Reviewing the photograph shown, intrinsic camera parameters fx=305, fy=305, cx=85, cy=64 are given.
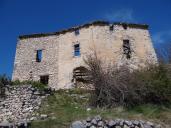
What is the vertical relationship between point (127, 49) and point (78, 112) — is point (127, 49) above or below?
above

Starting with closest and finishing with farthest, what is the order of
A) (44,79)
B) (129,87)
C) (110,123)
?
(110,123) → (129,87) → (44,79)

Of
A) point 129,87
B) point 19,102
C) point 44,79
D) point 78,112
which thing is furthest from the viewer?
point 44,79

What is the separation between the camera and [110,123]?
12.5 m

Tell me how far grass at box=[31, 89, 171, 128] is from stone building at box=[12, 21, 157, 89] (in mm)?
9143

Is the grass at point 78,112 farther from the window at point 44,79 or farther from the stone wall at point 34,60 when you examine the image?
the window at point 44,79

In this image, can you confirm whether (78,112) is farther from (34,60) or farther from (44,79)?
(34,60)

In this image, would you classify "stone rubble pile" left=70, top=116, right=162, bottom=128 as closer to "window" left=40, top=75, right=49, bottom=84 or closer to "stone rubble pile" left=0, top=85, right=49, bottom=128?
"stone rubble pile" left=0, top=85, right=49, bottom=128

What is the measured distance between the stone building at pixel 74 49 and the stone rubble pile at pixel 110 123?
12.7 meters

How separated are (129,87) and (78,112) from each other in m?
2.92

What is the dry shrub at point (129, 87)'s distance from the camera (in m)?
15.2

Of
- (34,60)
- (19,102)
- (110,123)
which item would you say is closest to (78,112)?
(110,123)

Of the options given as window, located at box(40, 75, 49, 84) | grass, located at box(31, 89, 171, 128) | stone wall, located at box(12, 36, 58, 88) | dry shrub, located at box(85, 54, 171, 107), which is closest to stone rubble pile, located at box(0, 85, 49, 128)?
grass, located at box(31, 89, 171, 128)

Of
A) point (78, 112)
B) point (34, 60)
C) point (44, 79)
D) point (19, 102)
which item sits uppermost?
point (34, 60)

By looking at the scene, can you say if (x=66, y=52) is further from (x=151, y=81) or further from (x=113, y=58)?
(x=151, y=81)
